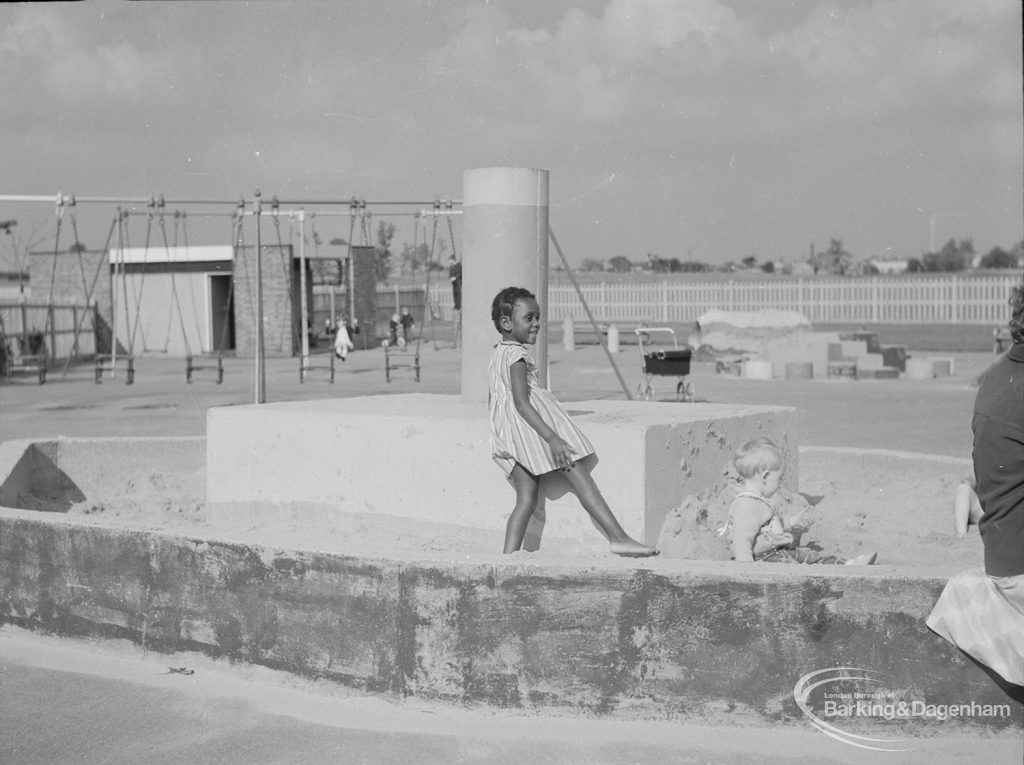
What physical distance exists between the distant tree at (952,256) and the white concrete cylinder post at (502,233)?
9019 centimetres

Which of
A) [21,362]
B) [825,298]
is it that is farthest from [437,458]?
[825,298]

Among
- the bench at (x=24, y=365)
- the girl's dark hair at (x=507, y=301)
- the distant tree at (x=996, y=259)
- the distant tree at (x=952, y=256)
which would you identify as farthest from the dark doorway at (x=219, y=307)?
the distant tree at (x=952, y=256)

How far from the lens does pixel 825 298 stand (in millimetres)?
50906

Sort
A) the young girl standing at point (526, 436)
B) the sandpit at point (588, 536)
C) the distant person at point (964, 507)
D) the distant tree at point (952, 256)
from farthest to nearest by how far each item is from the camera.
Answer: the distant tree at point (952, 256)
the distant person at point (964, 507)
the young girl standing at point (526, 436)
the sandpit at point (588, 536)

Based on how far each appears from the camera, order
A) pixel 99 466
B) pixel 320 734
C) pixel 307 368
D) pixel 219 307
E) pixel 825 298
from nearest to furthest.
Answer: pixel 320 734
pixel 99 466
pixel 307 368
pixel 219 307
pixel 825 298

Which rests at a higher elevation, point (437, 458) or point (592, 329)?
point (592, 329)

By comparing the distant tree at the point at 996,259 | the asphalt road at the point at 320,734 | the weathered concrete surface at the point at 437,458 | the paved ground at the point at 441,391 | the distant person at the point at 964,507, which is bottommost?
the asphalt road at the point at 320,734

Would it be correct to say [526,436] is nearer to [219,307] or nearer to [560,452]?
[560,452]

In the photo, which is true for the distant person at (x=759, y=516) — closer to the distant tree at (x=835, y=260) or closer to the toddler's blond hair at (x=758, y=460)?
the toddler's blond hair at (x=758, y=460)

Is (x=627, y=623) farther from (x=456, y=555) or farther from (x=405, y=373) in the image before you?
(x=405, y=373)

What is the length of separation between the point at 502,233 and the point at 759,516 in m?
2.34

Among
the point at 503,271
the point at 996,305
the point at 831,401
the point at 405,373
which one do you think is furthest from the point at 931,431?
the point at 996,305

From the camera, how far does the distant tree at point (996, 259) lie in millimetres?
78438

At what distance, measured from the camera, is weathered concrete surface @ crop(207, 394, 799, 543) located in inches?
239
